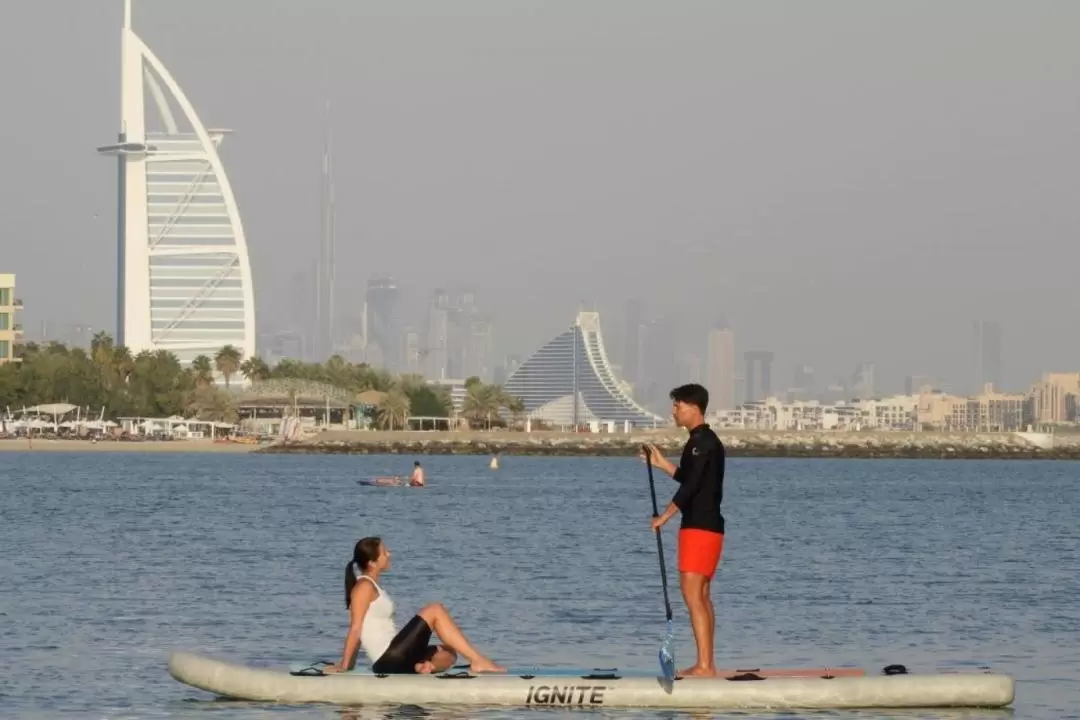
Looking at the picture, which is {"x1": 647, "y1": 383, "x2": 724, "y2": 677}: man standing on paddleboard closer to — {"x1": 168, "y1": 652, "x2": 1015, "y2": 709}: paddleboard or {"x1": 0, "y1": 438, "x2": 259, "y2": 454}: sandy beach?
{"x1": 168, "y1": 652, "x2": 1015, "y2": 709}: paddleboard

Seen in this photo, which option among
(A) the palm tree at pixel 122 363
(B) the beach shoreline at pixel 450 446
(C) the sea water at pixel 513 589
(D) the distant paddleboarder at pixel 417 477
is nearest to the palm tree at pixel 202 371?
(A) the palm tree at pixel 122 363

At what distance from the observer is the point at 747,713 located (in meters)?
18.2

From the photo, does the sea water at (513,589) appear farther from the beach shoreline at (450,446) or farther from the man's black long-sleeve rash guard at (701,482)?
the beach shoreline at (450,446)

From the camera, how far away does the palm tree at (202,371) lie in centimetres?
19062

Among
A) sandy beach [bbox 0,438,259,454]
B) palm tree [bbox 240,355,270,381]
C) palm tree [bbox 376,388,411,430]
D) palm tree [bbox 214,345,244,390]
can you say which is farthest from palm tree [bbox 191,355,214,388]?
sandy beach [bbox 0,438,259,454]

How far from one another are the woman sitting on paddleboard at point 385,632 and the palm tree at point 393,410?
17414 cm

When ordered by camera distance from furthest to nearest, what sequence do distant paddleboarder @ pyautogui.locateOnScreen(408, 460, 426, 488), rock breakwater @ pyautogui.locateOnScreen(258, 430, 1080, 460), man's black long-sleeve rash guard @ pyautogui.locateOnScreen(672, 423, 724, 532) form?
1. rock breakwater @ pyautogui.locateOnScreen(258, 430, 1080, 460)
2. distant paddleboarder @ pyautogui.locateOnScreen(408, 460, 426, 488)
3. man's black long-sleeve rash guard @ pyautogui.locateOnScreen(672, 423, 724, 532)

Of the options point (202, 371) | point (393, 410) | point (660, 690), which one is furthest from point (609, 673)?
point (202, 371)

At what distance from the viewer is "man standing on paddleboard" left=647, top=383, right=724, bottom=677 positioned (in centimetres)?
1780

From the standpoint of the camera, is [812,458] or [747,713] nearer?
[747,713]

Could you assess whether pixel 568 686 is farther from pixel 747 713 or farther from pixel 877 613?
pixel 877 613

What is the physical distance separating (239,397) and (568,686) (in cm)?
17579

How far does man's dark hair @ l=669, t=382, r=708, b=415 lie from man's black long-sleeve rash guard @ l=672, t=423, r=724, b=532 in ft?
0.71

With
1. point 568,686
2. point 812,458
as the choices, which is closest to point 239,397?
point 812,458
